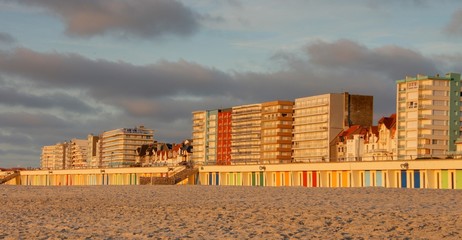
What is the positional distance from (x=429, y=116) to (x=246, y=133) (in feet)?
203

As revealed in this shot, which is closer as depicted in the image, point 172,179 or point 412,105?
point 172,179

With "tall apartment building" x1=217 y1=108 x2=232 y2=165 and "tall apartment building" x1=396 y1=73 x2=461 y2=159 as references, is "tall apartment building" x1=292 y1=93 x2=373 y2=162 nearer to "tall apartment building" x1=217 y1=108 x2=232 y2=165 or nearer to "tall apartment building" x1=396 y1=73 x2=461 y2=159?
"tall apartment building" x1=396 y1=73 x2=461 y2=159

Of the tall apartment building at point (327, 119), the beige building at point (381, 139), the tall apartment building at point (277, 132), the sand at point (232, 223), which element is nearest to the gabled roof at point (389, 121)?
the beige building at point (381, 139)

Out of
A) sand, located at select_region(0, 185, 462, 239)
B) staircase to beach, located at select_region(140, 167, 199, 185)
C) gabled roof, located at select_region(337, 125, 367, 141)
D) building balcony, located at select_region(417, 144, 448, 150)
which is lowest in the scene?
staircase to beach, located at select_region(140, 167, 199, 185)

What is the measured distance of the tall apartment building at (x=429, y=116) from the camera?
424ft

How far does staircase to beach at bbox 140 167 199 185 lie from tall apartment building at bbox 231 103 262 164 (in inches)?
2928

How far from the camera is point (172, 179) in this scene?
94188mm

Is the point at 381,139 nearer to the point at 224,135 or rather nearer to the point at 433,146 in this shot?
the point at 433,146

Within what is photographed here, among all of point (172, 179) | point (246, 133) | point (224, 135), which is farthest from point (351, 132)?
point (172, 179)

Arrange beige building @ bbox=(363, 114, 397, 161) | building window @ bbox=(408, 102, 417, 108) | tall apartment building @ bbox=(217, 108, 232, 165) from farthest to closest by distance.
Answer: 1. tall apartment building @ bbox=(217, 108, 232, 165)
2. beige building @ bbox=(363, 114, 397, 161)
3. building window @ bbox=(408, 102, 417, 108)

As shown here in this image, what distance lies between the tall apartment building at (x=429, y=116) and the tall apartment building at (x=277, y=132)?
40929mm

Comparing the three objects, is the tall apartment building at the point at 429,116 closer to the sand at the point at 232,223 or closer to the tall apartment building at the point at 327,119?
the tall apartment building at the point at 327,119

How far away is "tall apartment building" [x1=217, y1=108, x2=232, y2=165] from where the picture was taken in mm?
193375

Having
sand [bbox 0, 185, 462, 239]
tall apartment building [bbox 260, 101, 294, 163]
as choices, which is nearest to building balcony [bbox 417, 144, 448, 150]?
tall apartment building [bbox 260, 101, 294, 163]
